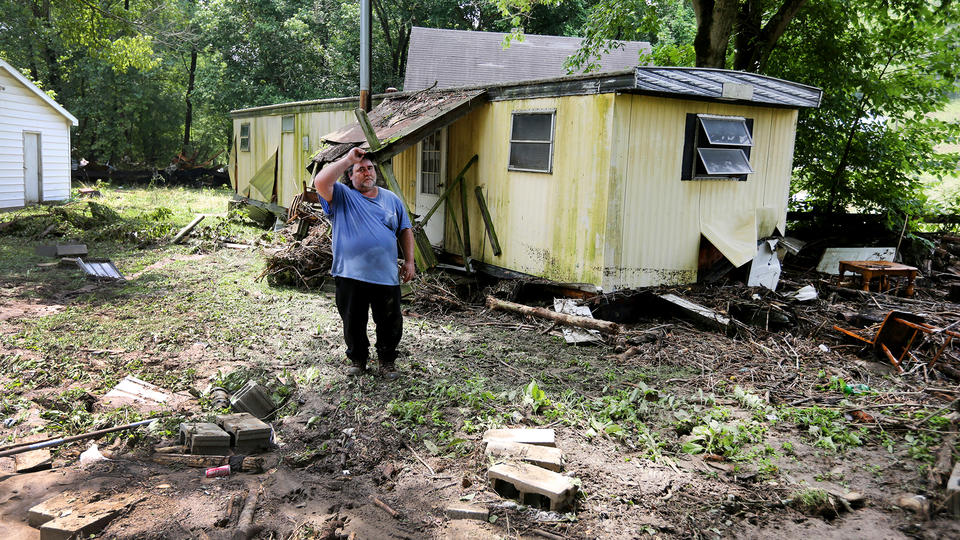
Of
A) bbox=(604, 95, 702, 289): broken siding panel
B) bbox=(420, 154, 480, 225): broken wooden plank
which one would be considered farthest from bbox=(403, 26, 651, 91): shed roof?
bbox=(604, 95, 702, 289): broken siding panel

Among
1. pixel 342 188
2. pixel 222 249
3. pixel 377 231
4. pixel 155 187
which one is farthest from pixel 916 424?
pixel 155 187

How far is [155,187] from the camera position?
25906 mm

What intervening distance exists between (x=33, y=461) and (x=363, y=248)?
2618 millimetres

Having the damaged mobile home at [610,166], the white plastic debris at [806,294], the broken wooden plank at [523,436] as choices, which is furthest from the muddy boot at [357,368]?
the white plastic debris at [806,294]

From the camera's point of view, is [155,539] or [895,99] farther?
[895,99]

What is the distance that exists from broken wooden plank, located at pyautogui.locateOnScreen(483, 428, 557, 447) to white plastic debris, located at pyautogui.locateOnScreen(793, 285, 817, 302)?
18.1ft

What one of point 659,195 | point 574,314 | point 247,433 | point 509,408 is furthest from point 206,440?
point 659,195

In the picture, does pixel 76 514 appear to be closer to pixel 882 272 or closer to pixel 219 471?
pixel 219 471

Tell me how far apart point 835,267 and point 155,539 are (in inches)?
400

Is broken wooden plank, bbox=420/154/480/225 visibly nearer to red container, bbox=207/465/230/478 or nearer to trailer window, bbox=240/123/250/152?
red container, bbox=207/465/230/478

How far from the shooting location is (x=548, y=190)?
8.44 metres

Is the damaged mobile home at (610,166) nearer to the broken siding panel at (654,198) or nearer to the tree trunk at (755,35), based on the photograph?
the broken siding panel at (654,198)

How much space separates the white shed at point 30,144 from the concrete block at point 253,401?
54.2 ft

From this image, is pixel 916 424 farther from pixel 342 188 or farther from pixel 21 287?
pixel 21 287
